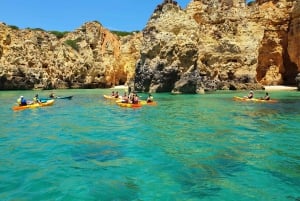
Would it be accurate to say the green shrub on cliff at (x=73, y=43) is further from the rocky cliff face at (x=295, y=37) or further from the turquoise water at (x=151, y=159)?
the turquoise water at (x=151, y=159)

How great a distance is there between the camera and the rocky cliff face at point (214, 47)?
51.4 m

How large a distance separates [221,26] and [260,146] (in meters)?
54.5

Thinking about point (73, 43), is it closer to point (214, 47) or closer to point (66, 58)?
point (66, 58)

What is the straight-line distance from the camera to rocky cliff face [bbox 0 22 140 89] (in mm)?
65062

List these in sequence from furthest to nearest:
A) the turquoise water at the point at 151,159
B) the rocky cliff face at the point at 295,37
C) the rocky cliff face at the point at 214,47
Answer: the rocky cliff face at the point at 295,37 → the rocky cliff face at the point at 214,47 → the turquoise water at the point at 151,159

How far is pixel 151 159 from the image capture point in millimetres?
12984

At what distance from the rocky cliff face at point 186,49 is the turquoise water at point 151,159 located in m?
31.7

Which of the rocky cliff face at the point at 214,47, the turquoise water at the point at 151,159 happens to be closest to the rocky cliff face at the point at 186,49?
the rocky cliff face at the point at 214,47

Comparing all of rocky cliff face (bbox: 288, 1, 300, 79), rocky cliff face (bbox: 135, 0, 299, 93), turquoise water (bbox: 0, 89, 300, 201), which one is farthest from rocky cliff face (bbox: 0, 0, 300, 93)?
turquoise water (bbox: 0, 89, 300, 201)

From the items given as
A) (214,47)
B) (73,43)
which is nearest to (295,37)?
(214,47)

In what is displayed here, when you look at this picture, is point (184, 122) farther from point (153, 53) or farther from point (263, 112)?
point (153, 53)

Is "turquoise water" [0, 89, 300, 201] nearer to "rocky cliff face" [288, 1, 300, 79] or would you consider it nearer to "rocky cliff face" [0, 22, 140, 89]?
"rocky cliff face" [0, 22, 140, 89]

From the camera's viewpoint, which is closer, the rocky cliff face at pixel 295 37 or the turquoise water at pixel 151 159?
the turquoise water at pixel 151 159

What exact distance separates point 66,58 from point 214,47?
3050 centimetres
